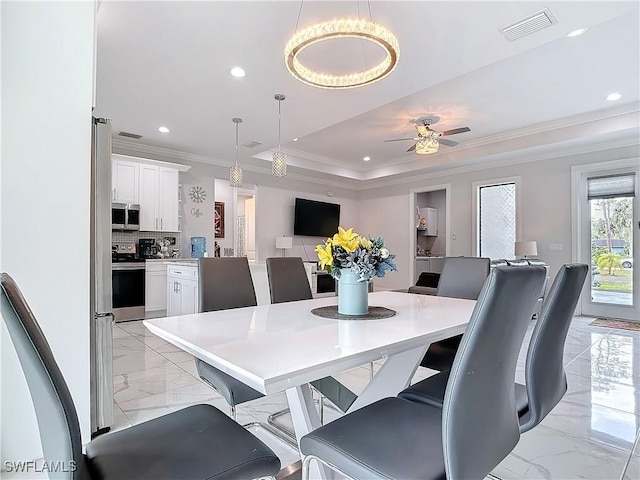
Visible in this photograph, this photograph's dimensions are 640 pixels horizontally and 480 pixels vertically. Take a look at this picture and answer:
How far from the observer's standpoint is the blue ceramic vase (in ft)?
5.76

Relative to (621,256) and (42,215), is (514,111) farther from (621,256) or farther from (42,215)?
(42,215)

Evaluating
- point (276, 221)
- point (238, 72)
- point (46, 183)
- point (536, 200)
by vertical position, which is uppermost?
point (238, 72)

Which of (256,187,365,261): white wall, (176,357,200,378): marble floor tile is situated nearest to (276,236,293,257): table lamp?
(256,187,365,261): white wall

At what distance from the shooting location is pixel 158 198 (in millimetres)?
5691

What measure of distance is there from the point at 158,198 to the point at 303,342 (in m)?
5.23

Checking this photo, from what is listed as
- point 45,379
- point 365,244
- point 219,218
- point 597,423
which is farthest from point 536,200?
point 45,379

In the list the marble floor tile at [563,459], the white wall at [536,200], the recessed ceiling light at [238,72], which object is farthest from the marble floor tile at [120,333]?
the white wall at [536,200]

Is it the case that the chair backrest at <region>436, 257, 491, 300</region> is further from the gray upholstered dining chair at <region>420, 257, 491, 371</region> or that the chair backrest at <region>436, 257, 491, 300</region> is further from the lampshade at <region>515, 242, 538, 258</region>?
the lampshade at <region>515, 242, 538, 258</region>

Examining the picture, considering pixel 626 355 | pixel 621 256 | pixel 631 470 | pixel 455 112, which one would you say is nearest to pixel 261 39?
pixel 455 112

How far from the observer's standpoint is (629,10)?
2.35 metres

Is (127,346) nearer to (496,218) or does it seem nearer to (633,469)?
(633,469)

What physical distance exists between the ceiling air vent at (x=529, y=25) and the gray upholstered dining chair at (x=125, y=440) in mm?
3018

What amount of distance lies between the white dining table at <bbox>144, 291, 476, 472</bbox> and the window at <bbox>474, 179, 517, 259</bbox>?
5.20m

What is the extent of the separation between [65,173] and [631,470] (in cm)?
309
